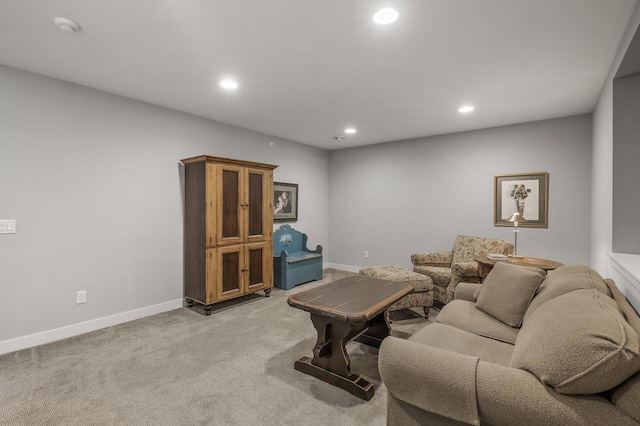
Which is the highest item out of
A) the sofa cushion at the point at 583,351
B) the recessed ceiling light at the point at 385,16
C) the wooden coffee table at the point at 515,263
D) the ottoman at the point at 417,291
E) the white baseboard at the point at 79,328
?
the recessed ceiling light at the point at 385,16

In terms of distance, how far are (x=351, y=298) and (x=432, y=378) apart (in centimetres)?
119

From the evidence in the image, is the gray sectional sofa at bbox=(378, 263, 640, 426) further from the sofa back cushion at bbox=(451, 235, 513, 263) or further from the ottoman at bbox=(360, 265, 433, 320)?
the sofa back cushion at bbox=(451, 235, 513, 263)

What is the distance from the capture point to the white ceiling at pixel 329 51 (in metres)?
1.89

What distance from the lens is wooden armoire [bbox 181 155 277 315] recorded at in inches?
142

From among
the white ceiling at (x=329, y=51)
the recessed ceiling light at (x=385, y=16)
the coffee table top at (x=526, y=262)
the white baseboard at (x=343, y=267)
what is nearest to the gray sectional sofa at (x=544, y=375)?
the coffee table top at (x=526, y=262)

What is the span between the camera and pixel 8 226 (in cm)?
267

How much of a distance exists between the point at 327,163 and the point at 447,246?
9.25ft

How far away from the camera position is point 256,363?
247 cm

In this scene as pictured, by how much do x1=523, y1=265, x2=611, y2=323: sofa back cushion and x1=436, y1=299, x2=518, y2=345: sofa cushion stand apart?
0.17 metres

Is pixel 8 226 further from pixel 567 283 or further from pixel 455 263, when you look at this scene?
pixel 455 263

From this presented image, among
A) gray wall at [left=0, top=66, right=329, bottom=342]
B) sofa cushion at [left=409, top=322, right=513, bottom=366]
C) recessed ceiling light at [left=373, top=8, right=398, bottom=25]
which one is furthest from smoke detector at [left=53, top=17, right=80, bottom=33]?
sofa cushion at [left=409, top=322, right=513, bottom=366]

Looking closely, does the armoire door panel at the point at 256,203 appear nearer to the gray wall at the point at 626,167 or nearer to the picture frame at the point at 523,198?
the picture frame at the point at 523,198

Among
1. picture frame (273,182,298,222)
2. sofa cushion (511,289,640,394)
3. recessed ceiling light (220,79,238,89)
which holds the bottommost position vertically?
sofa cushion (511,289,640,394)

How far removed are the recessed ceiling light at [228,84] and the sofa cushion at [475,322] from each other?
2787mm
